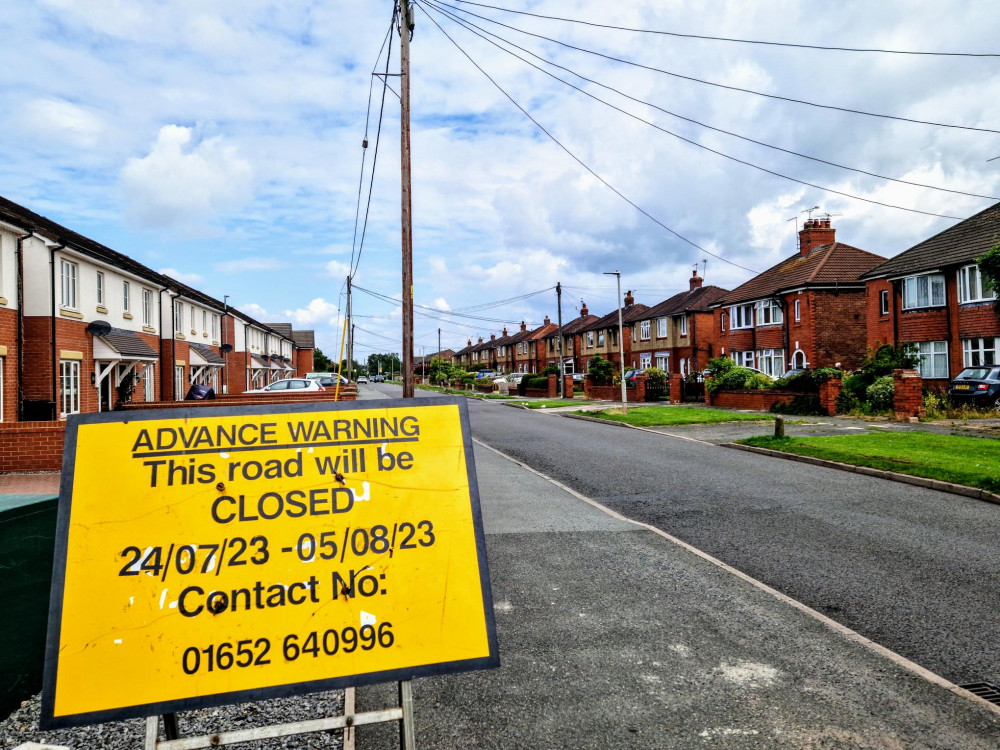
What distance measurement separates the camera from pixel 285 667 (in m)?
2.69

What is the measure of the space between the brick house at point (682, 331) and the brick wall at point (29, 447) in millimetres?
43939

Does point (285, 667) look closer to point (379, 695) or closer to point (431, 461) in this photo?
point (431, 461)

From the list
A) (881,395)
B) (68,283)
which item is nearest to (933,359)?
(881,395)

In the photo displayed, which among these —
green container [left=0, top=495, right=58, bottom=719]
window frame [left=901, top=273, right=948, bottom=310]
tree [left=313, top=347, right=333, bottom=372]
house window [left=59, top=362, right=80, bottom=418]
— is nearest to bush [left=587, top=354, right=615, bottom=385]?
window frame [left=901, top=273, right=948, bottom=310]

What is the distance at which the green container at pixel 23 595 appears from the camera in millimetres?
3980

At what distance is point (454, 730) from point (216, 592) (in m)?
1.53

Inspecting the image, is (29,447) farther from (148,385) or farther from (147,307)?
(147,307)

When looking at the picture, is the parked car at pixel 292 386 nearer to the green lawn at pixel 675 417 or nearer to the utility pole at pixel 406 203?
the green lawn at pixel 675 417

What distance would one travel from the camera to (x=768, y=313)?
131 feet

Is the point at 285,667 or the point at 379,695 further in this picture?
the point at 379,695

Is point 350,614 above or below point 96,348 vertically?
below

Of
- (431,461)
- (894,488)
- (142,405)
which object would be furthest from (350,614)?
(142,405)

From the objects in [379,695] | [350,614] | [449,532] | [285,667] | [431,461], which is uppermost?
[431,461]

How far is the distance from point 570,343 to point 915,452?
65.5 meters
